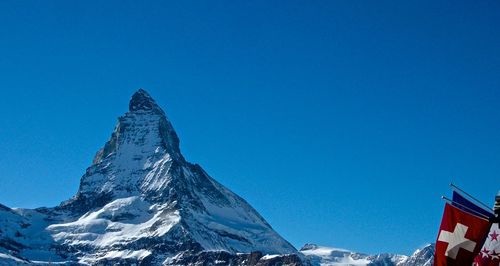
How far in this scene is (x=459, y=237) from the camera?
22.8 metres

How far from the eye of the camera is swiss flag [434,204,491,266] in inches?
881

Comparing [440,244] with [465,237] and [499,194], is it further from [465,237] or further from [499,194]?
[499,194]

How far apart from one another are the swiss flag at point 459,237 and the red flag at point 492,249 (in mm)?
450

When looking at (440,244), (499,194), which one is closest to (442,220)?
(440,244)

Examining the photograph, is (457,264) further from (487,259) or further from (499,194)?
(499,194)

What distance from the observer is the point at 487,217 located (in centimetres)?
2244

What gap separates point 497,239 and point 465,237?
3.06 ft

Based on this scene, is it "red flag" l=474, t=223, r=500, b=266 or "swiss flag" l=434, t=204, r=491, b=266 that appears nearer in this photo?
"swiss flag" l=434, t=204, r=491, b=266

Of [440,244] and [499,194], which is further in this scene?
[440,244]

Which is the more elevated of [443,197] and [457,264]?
[443,197]

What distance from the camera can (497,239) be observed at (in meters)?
22.6

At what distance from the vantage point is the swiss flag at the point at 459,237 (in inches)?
881

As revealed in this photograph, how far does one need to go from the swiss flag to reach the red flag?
1.48ft

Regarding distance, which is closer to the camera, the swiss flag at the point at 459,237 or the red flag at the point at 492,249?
the swiss flag at the point at 459,237
